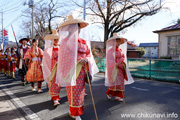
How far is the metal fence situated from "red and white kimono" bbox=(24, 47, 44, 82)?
5765 mm

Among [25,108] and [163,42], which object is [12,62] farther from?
[163,42]

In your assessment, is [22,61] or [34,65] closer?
[34,65]

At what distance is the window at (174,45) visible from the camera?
12935 millimetres

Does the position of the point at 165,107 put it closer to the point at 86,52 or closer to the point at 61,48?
the point at 86,52

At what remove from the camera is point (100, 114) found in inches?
135

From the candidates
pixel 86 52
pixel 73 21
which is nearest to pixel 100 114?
pixel 86 52

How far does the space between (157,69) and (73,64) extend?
250 inches

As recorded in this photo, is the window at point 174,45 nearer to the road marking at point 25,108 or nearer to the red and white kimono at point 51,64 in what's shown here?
the red and white kimono at point 51,64

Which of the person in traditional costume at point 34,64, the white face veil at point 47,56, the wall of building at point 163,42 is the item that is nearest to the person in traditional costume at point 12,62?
the person in traditional costume at point 34,64

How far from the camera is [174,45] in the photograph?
13.2 m

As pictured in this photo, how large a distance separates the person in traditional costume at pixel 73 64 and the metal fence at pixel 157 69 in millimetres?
5703

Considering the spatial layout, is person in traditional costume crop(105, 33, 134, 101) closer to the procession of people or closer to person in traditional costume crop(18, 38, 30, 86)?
the procession of people

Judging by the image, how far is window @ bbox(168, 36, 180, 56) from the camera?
1294 centimetres

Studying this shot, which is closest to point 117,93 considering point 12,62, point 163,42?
point 12,62
